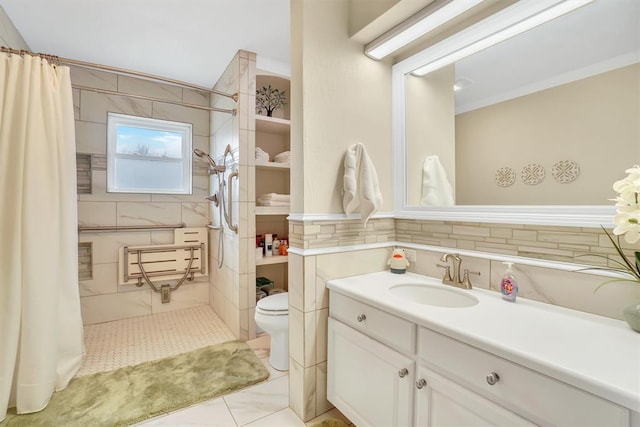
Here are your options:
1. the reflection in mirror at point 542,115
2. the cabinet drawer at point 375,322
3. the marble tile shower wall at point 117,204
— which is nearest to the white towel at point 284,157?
the marble tile shower wall at point 117,204

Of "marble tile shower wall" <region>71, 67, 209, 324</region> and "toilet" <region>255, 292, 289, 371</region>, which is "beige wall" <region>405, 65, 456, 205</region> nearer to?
"toilet" <region>255, 292, 289, 371</region>

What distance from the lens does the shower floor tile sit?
216 centimetres

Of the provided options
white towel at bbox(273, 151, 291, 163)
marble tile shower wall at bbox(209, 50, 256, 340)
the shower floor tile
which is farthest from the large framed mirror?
the shower floor tile

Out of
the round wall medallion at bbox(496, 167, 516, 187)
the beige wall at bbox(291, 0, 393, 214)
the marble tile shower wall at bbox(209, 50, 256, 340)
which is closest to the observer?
the round wall medallion at bbox(496, 167, 516, 187)

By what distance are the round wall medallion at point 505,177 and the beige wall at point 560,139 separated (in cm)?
2

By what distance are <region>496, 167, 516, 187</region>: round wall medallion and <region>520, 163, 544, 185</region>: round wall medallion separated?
0.04 metres

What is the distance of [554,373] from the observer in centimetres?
73

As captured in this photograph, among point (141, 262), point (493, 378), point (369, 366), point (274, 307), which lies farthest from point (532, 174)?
point (141, 262)

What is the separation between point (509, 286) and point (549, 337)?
34cm

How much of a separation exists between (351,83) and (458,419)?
1631mm

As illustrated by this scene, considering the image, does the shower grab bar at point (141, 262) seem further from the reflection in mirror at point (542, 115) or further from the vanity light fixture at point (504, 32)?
the vanity light fixture at point (504, 32)

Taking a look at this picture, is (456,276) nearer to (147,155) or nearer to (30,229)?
(30,229)

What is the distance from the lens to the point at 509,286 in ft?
3.98

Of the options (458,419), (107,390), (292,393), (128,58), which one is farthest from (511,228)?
(128,58)
